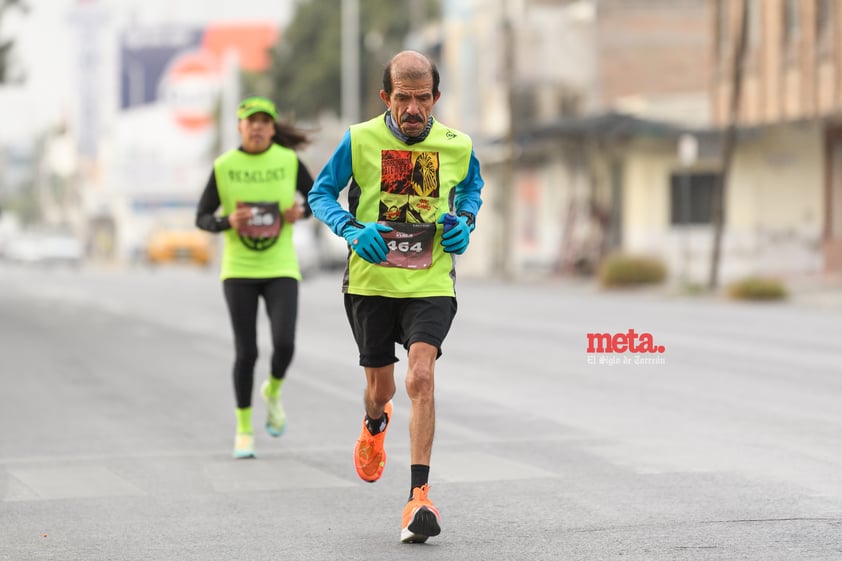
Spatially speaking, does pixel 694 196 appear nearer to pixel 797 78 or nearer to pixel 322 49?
pixel 797 78

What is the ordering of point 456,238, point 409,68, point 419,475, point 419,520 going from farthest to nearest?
point 456,238 → point 409,68 → point 419,475 → point 419,520

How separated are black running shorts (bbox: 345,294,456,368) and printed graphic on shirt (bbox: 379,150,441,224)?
13.7 inches

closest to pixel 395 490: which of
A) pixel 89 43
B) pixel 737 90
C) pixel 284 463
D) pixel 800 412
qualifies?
pixel 284 463

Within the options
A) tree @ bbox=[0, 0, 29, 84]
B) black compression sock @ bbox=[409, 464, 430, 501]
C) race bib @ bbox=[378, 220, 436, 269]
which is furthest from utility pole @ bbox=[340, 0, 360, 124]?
black compression sock @ bbox=[409, 464, 430, 501]

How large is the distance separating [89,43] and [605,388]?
122m

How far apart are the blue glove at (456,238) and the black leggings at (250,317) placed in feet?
9.81

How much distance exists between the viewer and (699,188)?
144 feet

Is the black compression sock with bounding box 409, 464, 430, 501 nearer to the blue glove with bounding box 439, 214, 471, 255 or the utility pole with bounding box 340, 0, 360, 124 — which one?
the blue glove with bounding box 439, 214, 471, 255

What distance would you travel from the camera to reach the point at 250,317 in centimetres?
1027

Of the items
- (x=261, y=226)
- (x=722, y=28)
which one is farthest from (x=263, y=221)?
(x=722, y=28)

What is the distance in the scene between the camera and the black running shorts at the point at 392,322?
7.43 metres

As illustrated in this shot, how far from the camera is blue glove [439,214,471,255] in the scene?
24.1ft

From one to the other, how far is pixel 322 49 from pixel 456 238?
6913 cm

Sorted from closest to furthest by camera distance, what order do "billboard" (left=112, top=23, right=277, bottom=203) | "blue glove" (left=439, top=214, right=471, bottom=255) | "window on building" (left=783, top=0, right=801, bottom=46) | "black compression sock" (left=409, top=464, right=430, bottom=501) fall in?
"black compression sock" (left=409, top=464, right=430, bottom=501) → "blue glove" (left=439, top=214, right=471, bottom=255) → "window on building" (left=783, top=0, right=801, bottom=46) → "billboard" (left=112, top=23, right=277, bottom=203)
